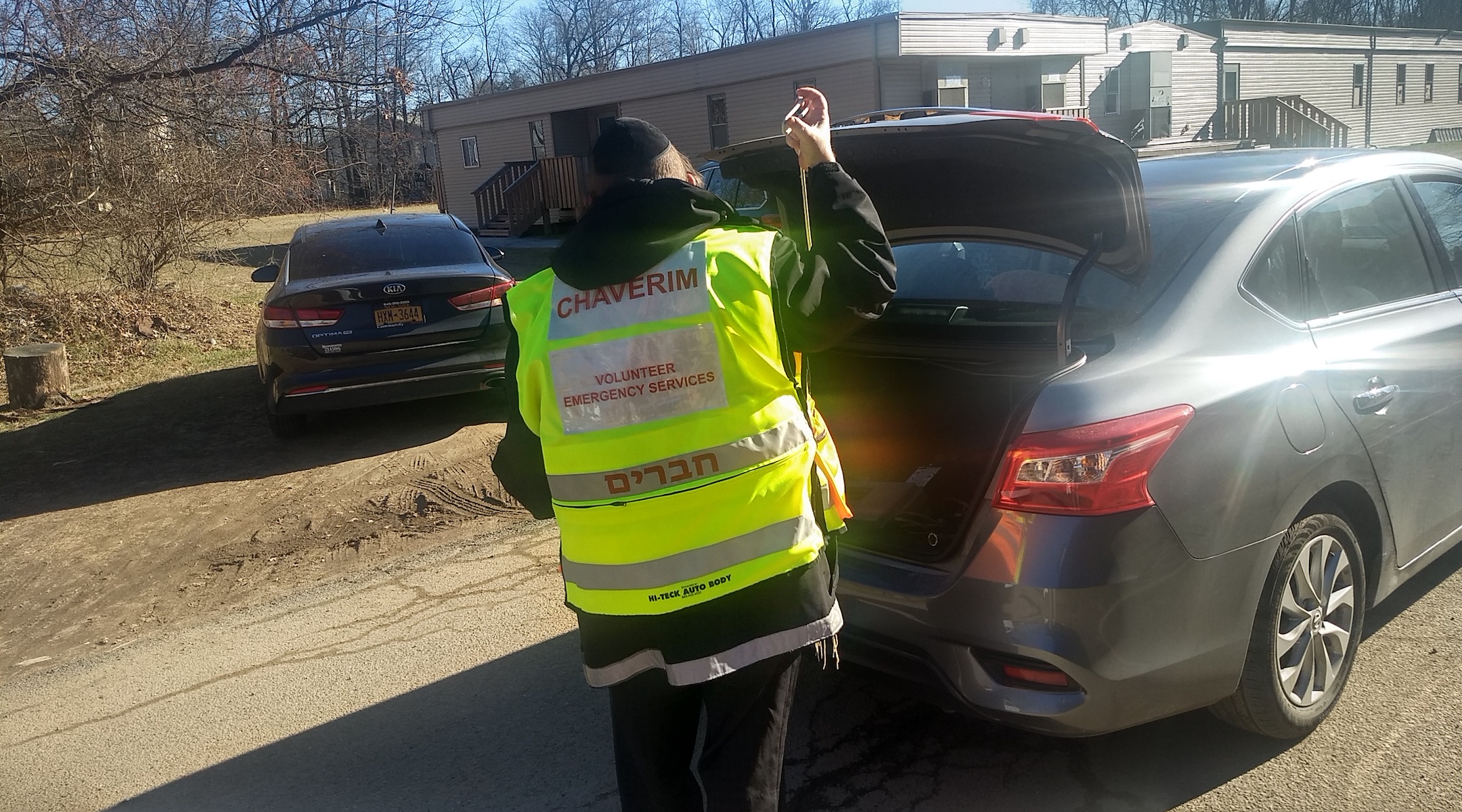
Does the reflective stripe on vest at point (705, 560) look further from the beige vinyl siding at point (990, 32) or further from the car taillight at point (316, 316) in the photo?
the beige vinyl siding at point (990, 32)

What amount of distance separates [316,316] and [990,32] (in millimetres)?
18771

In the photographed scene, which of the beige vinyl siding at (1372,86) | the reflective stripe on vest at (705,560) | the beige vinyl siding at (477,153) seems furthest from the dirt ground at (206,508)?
the beige vinyl siding at (1372,86)

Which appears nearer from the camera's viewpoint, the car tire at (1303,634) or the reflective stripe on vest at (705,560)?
the reflective stripe on vest at (705,560)

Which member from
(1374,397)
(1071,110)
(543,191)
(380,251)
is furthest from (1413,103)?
(1374,397)

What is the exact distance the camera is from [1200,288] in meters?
2.97

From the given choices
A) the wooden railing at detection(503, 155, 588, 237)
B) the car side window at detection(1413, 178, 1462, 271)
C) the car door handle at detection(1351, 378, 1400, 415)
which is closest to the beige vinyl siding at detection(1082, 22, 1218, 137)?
the wooden railing at detection(503, 155, 588, 237)

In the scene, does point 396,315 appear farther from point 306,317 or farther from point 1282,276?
point 1282,276

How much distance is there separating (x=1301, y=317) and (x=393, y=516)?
4.63m

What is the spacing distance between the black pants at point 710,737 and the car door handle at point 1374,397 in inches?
78.7

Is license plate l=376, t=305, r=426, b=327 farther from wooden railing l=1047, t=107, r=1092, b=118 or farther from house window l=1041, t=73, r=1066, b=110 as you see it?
house window l=1041, t=73, r=1066, b=110

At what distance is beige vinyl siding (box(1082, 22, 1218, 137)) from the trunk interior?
24336mm

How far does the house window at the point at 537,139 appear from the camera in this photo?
30.4 m

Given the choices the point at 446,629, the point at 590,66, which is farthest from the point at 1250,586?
the point at 590,66

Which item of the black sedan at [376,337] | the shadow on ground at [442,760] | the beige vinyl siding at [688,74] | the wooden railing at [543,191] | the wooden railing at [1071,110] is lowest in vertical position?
the shadow on ground at [442,760]
